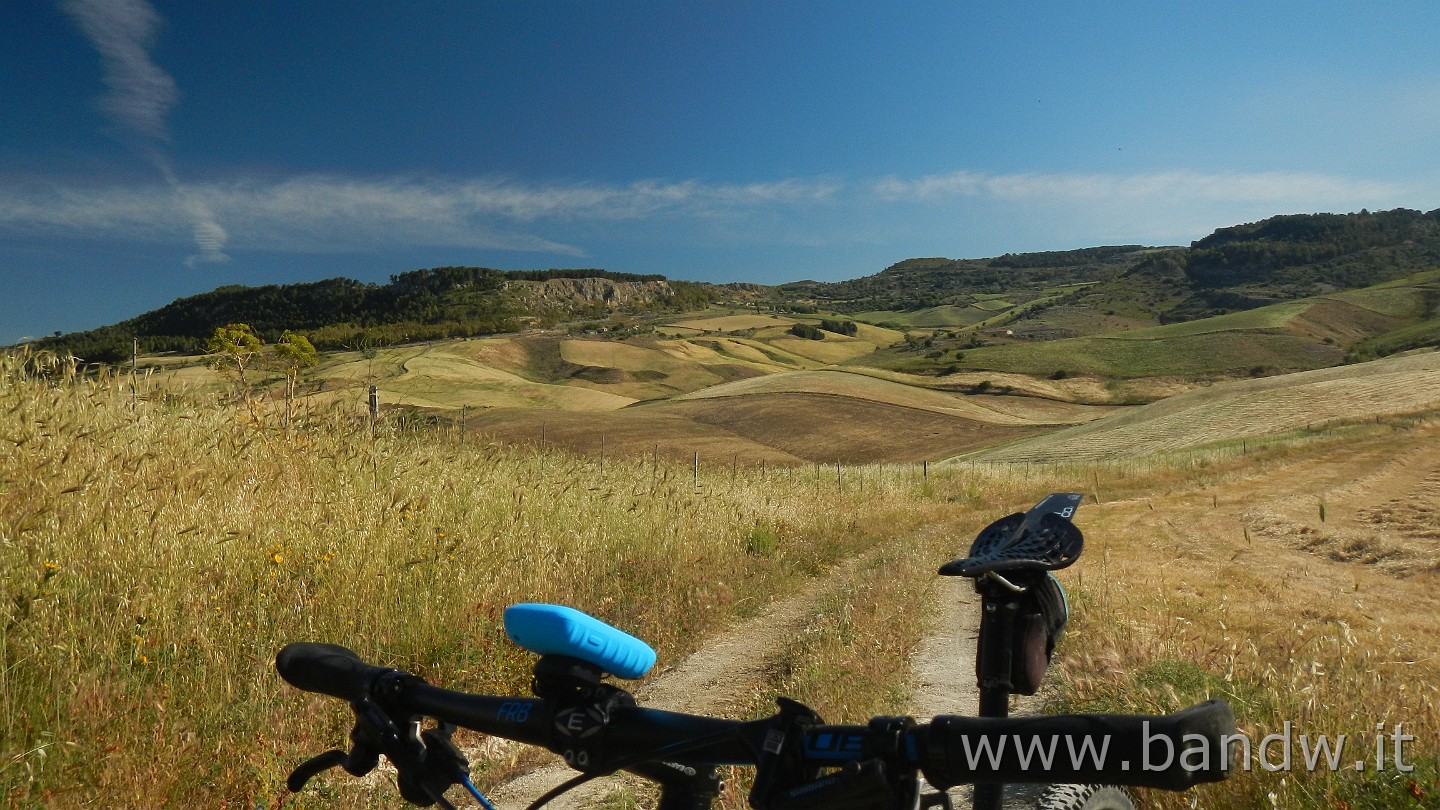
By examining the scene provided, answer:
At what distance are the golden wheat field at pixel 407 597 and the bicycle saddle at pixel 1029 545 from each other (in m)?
2.11

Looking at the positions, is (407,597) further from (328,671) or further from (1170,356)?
(1170,356)

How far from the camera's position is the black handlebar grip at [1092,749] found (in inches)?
36.9

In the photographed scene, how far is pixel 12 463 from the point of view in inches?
189

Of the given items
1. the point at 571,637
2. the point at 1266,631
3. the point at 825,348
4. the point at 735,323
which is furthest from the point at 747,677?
the point at 735,323

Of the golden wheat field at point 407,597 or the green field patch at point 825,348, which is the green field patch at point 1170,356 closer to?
the green field patch at point 825,348

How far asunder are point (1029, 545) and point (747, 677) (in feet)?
17.7

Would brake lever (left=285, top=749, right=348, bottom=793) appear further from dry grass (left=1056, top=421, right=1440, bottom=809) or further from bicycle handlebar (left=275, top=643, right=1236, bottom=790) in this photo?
dry grass (left=1056, top=421, right=1440, bottom=809)

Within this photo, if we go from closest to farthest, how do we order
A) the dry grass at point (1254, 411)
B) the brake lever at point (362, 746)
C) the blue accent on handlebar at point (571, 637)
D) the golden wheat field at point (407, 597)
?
the blue accent on handlebar at point (571, 637) → the brake lever at point (362, 746) → the golden wheat field at point (407, 597) → the dry grass at point (1254, 411)

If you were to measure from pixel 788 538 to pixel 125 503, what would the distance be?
9.03 metres

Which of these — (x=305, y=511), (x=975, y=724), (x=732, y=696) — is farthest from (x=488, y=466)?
(x=975, y=724)

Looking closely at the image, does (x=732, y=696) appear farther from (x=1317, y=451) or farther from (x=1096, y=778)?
(x=1317, y=451)

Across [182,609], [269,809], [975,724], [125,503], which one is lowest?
[269,809]

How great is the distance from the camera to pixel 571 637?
1292 mm

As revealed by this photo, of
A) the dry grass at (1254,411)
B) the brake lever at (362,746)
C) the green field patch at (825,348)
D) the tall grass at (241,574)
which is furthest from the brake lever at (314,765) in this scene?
the green field patch at (825,348)
